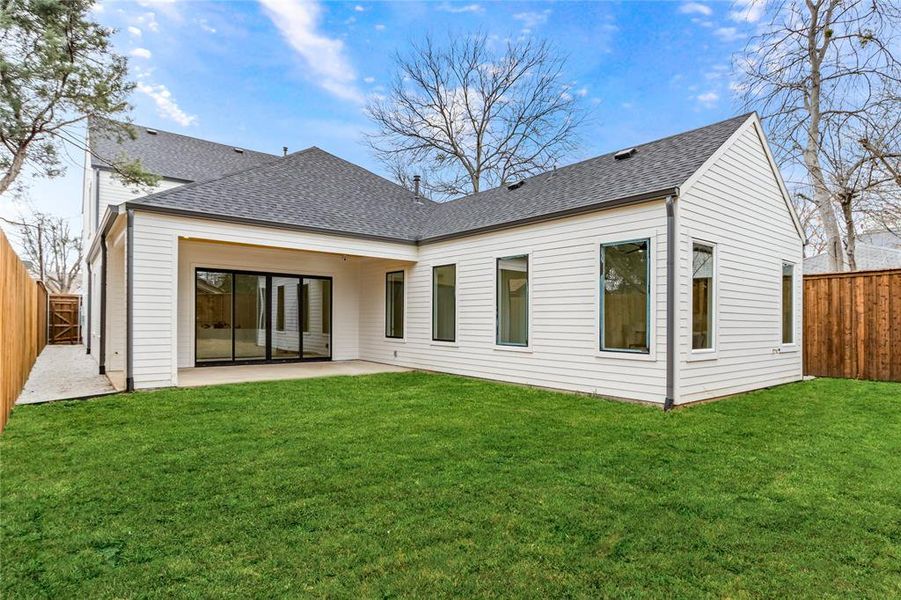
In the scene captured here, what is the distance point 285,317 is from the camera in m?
11.3

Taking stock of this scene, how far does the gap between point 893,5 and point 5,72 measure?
19.2 metres

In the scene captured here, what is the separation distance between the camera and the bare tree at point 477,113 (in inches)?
821

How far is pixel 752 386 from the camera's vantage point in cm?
784

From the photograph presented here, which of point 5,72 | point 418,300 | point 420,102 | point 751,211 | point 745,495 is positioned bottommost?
point 745,495

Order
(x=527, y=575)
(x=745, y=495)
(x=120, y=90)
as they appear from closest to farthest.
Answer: (x=527, y=575) < (x=745, y=495) < (x=120, y=90)

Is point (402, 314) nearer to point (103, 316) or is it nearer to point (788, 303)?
point (103, 316)

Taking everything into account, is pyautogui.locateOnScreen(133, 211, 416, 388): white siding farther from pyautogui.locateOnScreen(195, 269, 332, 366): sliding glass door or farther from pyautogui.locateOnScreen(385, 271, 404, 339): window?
pyautogui.locateOnScreen(385, 271, 404, 339): window

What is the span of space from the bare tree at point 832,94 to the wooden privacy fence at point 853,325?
400 cm

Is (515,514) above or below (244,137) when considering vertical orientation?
below

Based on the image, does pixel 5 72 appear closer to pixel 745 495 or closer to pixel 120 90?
pixel 120 90

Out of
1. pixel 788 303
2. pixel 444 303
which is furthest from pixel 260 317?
pixel 788 303

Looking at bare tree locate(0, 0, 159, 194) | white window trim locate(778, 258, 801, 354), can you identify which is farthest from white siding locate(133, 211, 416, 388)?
white window trim locate(778, 258, 801, 354)

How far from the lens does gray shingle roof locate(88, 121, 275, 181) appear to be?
13.6 m

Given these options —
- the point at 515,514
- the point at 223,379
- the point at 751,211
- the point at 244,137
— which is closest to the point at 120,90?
the point at 223,379
